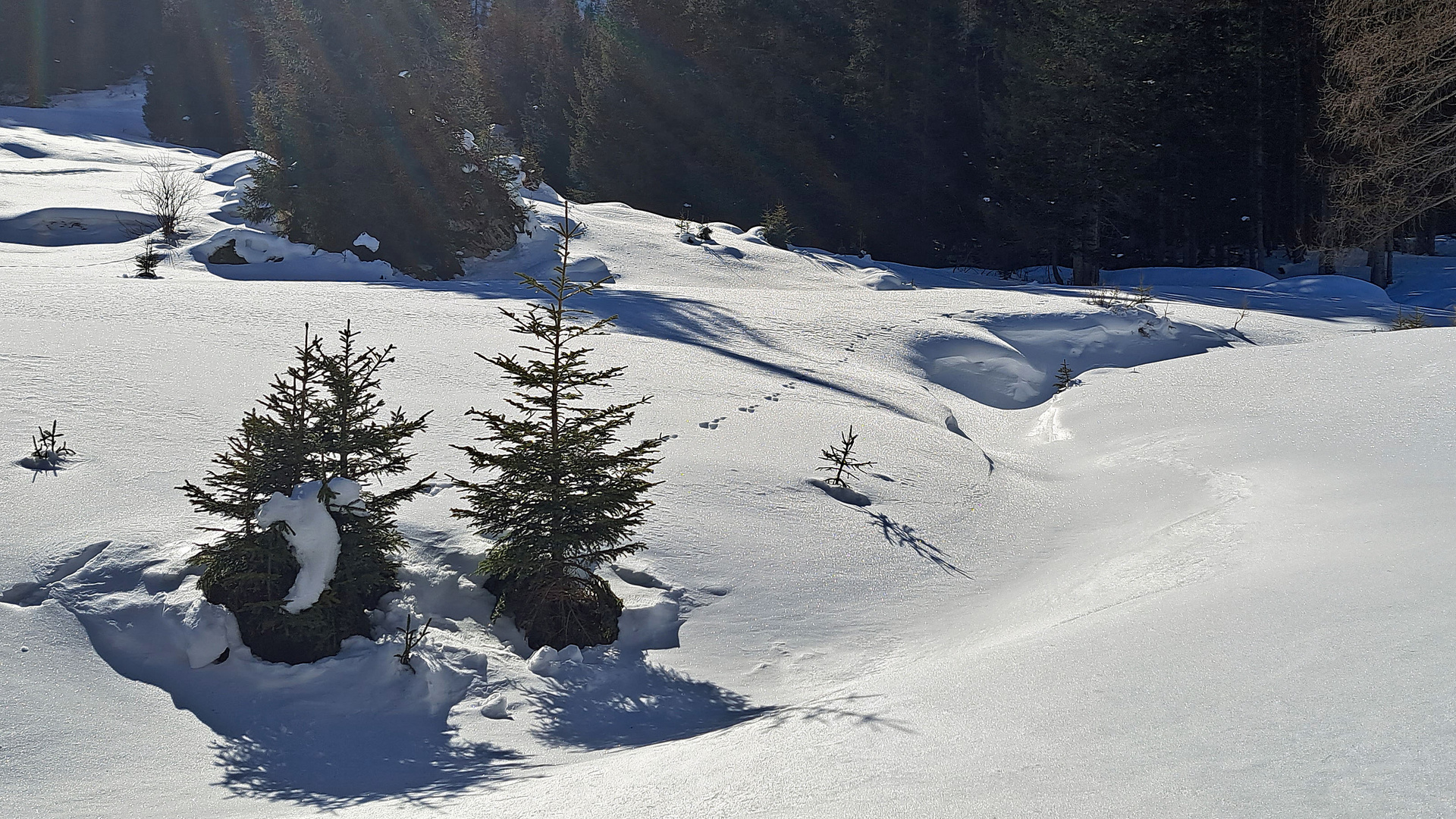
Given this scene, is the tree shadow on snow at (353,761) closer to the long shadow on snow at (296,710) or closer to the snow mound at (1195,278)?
the long shadow on snow at (296,710)

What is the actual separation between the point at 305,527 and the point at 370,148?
42.3ft

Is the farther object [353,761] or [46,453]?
[46,453]

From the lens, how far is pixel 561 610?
429 centimetres

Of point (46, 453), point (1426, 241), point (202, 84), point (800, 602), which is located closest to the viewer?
point (46, 453)

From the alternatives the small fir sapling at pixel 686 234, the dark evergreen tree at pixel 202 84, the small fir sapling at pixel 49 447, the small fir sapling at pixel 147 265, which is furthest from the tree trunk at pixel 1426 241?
the dark evergreen tree at pixel 202 84

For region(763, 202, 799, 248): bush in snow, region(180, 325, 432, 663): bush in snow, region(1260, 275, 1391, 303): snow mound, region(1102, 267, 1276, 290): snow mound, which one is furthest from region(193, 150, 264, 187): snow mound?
region(1260, 275, 1391, 303): snow mound

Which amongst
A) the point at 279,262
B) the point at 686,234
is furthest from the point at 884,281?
the point at 279,262

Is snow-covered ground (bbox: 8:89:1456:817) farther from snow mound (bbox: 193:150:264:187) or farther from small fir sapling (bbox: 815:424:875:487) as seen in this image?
snow mound (bbox: 193:150:264:187)

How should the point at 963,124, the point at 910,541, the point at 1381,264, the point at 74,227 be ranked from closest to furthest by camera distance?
the point at 910,541, the point at 74,227, the point at 1381,264, the point at 963,124

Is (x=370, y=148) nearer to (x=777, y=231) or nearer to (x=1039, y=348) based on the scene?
(x=777, y=231)

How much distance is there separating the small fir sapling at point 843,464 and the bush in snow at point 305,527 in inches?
114

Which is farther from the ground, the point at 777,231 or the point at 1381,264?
the point at 777,231

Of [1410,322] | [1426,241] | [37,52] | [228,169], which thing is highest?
[37,52]

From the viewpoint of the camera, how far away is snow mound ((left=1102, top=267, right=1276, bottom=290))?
62.8 ft
